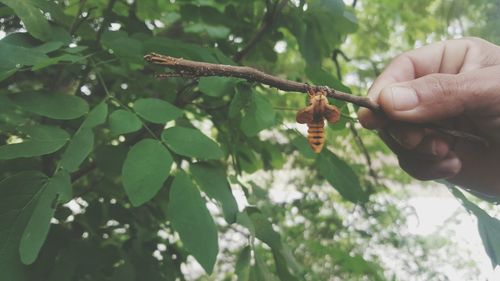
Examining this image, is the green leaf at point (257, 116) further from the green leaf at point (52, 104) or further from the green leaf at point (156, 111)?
the green leaf at point (52, 104)

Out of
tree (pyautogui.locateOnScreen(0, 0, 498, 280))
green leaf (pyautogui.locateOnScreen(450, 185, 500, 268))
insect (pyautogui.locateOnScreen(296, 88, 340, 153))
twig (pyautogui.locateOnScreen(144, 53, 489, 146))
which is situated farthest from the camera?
green leaf (pyautogui.locateOnScreen(450, 185, 500, 268))

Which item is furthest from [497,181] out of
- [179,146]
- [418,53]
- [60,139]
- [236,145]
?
[60,139]

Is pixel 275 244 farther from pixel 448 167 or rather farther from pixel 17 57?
pixel 17 57

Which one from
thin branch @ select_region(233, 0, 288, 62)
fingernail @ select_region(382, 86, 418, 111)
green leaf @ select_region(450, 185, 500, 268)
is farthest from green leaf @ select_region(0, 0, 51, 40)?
green leaf @ select_region(450, 185, 500, 268)

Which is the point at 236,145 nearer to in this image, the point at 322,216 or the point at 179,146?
the point at 179,146

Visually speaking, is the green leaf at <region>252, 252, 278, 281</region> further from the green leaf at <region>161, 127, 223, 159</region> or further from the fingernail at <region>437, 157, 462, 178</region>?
the fingernail at <region>437, 157, 462, 178</region>

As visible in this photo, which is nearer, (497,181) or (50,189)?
(50,189)

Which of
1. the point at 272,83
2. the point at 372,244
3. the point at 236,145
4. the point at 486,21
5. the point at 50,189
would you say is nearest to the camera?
the point at 272,83

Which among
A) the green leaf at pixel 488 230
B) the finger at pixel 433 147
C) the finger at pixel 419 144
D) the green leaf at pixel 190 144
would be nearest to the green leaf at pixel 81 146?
the green leaf at pixel 190 144
